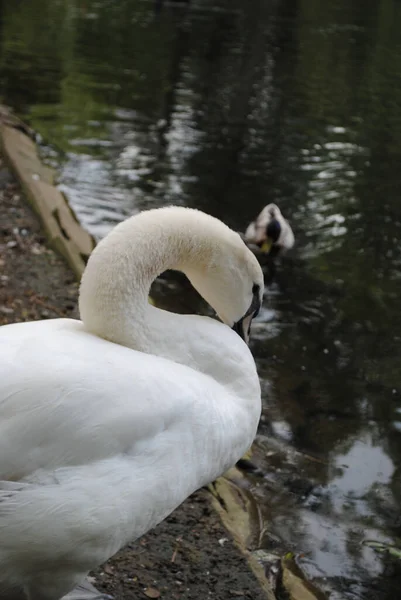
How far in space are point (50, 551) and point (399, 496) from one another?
2.96 m

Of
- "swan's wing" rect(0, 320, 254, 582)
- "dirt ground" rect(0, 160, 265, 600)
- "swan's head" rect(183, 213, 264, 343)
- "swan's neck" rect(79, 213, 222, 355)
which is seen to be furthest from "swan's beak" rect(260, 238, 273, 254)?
"swan's wing" rect(0, 320, 254, 582)

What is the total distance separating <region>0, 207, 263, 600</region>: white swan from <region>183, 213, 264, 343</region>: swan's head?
1 cm

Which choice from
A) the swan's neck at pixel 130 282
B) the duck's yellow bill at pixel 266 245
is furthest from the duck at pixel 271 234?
the swan's neck at pixel 130 282

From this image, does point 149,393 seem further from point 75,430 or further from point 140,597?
point 140,597

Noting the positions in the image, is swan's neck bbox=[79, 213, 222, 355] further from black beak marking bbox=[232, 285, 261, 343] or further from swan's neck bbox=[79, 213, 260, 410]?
black beak marking bbox=[232, 285, 261, 343]

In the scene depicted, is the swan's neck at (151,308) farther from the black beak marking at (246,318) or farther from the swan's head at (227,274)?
the black beak marking at (246,318)

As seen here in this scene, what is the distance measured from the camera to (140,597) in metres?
3.46

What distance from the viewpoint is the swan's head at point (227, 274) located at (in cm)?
323

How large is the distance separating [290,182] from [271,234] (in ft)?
8.05

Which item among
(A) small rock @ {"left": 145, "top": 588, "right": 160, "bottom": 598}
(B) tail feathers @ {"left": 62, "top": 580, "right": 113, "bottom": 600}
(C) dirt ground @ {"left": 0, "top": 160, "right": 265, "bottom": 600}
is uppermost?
(B) tail feathers @ {"left": 62, "top": 580, "right": 113, "bottom": 600}

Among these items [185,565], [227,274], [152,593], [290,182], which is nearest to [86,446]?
[227,274]

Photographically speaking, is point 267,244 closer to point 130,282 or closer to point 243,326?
point 243,326

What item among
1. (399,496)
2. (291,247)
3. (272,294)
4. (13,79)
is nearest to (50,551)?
(399,496)

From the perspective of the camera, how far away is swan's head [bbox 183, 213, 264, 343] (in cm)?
323
